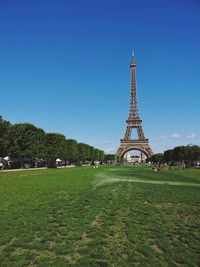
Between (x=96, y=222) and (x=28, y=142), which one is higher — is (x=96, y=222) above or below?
below

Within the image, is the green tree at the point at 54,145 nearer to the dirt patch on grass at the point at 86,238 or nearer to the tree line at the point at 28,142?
the tree line at the point at 28,142

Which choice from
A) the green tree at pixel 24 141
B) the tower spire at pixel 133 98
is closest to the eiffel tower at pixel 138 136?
the tower spire at pixel 133 98

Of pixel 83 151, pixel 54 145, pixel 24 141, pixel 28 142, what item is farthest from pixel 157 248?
pixel 83 151

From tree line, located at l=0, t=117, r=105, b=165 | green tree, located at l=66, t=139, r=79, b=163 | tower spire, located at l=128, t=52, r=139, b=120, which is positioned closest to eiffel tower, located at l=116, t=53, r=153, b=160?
tower spire, located at l=128, t=52, r=139, b=120

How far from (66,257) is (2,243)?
2174 millimetres

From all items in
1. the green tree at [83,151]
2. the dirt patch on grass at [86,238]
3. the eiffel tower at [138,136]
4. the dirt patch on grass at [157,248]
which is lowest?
the dirt patch on grass at [157,248]

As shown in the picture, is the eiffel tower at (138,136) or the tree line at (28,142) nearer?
the tree line at (28,142)

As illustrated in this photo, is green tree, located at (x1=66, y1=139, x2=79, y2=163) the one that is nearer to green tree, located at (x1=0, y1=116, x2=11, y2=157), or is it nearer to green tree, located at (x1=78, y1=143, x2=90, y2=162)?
green tree, located at (x1=78, y1=143, x2=90, y2=162)

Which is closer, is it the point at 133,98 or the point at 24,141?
the point at 24,141

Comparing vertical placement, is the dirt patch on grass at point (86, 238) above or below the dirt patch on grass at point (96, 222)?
below

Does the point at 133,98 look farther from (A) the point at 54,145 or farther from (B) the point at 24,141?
(B) the point at 24,141

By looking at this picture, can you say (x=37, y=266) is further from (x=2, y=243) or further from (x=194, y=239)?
(x=194, y=239)

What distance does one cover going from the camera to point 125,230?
14.3m

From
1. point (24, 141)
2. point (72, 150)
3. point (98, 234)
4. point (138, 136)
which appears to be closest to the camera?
point (98, 234)
